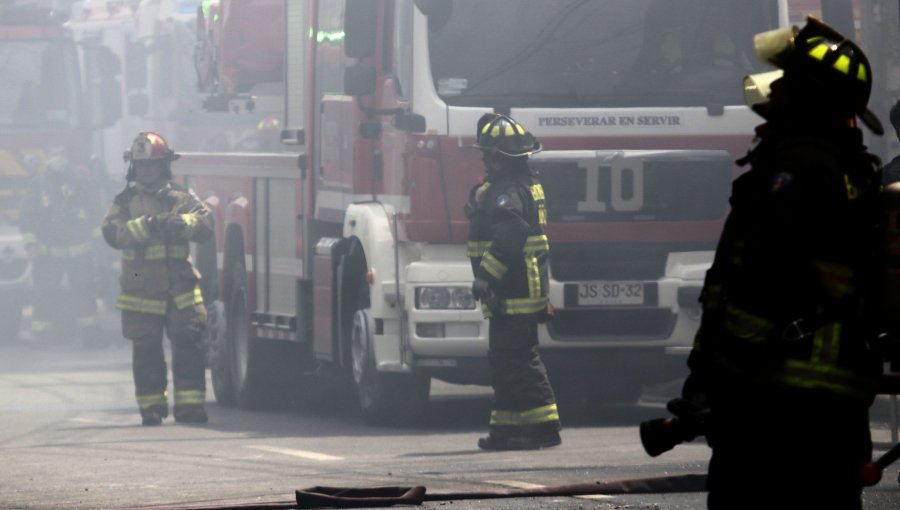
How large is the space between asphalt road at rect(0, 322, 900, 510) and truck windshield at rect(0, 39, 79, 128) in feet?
27.6

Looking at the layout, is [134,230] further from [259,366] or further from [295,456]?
[295,456]

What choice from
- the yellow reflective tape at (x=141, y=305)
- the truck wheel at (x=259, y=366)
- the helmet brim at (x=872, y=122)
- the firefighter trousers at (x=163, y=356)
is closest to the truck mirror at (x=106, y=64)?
the truck wheel at (x=259, y=366)

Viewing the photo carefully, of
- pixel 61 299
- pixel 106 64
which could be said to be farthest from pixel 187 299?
pixel 106 64

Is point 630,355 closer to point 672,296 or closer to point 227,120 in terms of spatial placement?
point 672,296

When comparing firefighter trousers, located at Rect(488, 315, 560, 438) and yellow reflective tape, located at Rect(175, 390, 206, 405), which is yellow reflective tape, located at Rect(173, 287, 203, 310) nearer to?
yellow reflective tape, located at Rect(175, 390, 206, 405)

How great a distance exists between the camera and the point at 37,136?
2422 centimetres

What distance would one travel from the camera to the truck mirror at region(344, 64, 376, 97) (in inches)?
478

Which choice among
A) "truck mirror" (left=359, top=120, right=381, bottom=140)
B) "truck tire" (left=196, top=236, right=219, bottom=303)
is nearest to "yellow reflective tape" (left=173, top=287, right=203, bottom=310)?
"truck tire" (left=196, top=236, right=219, bottom=303)

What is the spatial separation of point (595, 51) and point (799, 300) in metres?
7.72

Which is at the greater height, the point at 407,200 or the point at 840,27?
the point at 840,27

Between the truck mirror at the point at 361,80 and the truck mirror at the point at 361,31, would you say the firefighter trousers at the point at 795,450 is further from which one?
the truck mirror at the point at 361,80

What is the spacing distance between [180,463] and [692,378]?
6.30m

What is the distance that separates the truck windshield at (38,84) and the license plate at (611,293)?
44.1 feet

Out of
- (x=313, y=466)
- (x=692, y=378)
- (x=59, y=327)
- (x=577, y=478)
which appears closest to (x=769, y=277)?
(x=692, y=378)
